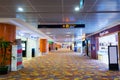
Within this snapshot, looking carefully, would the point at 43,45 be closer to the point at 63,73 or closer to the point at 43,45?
the point at 43,45

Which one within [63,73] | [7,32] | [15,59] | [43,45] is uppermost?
[7,32]

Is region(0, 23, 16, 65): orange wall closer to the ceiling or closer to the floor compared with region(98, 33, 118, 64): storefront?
closer to the ceiling

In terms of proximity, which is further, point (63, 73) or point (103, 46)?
point (103, 46)

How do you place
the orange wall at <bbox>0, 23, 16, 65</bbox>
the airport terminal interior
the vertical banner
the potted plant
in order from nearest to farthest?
the airport terminal interior < the potted plant < the orange wall at <bbox>0, 23, 16, 65</bbox> < the vertical banner

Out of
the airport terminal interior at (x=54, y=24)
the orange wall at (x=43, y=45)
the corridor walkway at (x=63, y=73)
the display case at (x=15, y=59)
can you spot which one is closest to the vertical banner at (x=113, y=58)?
the airport terminal interior at (x=54, y=24)

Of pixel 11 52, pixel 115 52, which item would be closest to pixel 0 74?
pixel 11 52

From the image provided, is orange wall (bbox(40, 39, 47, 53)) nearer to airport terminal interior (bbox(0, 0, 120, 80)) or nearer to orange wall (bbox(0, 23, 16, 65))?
airport terminal interior (bbox(0, 0, 120, 80))

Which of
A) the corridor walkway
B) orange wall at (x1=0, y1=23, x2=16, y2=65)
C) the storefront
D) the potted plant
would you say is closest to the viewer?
the corridor walkway

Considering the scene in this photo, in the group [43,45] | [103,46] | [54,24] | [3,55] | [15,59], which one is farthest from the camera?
[43,45]

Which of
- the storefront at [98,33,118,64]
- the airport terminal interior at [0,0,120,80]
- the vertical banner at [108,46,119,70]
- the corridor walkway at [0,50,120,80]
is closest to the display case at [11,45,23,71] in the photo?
the airport terminal interior at [0,0,120,80]

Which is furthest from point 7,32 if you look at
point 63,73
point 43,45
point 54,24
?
point 43,45

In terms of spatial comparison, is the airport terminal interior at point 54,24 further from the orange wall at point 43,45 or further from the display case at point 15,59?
the orange wall at point 43,45

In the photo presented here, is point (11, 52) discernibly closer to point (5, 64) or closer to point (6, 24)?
point (5, 64)

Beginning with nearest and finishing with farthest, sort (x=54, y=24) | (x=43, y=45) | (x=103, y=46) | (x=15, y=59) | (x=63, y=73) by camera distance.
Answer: (x=63, y=73)
(x=15, y=59)
(x=54, y=24)
(x=103, y=46)
(x=43, y=45)
